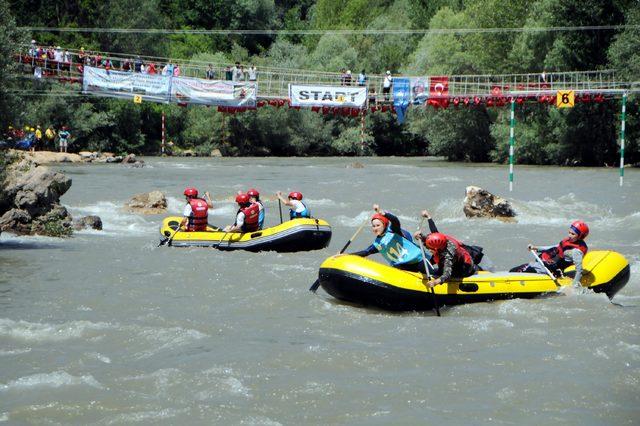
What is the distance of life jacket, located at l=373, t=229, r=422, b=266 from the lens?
41.5ft

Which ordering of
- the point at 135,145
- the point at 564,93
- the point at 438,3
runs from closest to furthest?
the point at 564,93
the point at 135,145
the point at 438,3

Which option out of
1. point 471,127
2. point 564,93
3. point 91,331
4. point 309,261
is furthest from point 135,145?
point 91,331

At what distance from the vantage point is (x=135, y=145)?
173 ft

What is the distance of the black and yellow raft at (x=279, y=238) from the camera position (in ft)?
56.9

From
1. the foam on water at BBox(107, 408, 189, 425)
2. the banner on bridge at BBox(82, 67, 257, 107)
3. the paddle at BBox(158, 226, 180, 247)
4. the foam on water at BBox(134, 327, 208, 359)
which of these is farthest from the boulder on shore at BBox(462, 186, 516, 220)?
the banner on bridge at BBox(82, 67, 257, 107)

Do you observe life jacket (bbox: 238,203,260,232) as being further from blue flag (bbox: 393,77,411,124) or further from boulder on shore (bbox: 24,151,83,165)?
boulder on shore (bbox: 24,151,83,165)

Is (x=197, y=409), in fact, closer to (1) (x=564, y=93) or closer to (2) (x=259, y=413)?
(2) (x=259, y=413)

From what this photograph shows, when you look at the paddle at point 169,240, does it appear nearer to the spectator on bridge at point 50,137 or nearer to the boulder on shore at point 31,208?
the boulder on shore at point 31,208

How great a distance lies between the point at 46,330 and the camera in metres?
11.1

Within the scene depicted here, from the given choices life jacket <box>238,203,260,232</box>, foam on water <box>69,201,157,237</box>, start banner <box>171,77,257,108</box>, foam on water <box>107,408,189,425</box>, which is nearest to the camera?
foam on water <box>107,408,189,425</box>

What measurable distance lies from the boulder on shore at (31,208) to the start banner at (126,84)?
1615 centimetres

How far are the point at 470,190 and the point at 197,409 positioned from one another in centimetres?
1501

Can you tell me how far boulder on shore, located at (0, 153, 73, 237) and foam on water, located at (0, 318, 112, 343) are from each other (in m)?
8.03

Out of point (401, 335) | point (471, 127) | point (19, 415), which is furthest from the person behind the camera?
point (471, 127)
